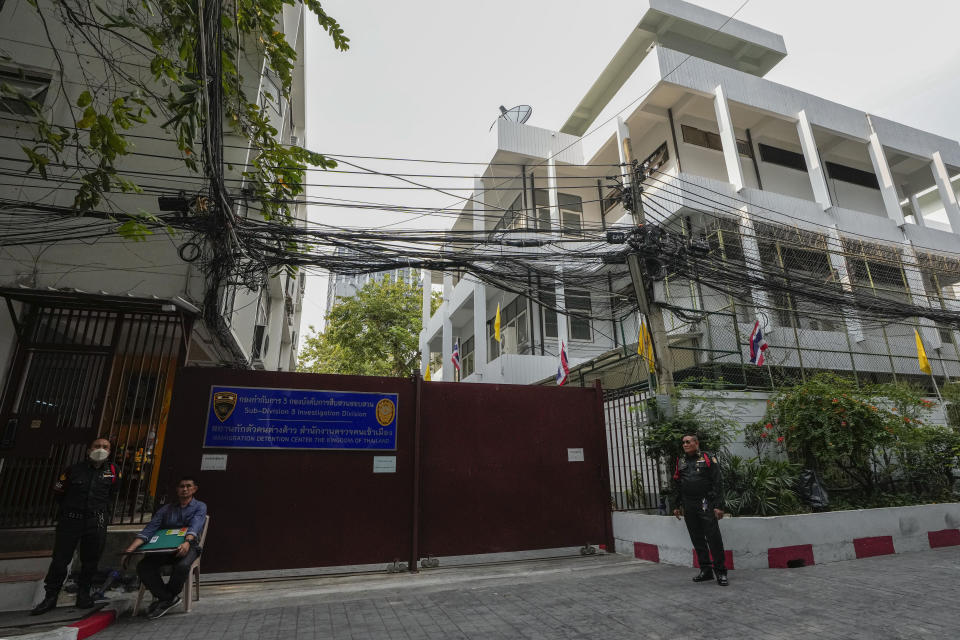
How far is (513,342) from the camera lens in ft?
56.4

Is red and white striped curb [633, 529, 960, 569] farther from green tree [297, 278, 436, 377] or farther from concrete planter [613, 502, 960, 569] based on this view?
green tree [297, 278, 436, 377]

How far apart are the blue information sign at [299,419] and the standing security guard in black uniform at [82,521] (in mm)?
1042

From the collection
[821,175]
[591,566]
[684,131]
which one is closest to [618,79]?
[684,131]

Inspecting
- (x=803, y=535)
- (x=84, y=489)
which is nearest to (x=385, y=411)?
(x=84, y=489)

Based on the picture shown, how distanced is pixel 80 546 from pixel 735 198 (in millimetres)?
13741

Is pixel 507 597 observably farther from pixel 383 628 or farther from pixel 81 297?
pixel 81 297

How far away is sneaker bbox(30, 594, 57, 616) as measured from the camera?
14.2ft

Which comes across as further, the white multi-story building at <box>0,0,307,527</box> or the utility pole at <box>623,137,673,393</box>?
the utility pole at <box>623,137,673,393</box>

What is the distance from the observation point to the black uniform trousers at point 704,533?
5129 mm

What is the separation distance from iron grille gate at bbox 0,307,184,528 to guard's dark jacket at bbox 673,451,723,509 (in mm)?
6521

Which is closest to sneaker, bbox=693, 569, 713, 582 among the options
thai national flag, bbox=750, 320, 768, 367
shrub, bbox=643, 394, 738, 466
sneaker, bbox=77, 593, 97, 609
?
shrub, bbox=643, 394, 738, 466

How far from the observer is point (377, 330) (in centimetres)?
2395

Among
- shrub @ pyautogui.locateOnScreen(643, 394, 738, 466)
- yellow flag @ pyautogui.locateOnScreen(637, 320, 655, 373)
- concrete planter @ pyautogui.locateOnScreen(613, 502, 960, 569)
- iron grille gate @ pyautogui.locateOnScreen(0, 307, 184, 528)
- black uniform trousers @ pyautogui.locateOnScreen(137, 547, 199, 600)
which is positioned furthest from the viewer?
yellow flag @ pyautogui.locateOnScreen(637, 320, 655, 373)

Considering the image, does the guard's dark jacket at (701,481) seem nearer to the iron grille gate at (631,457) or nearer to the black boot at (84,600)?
the iron grille gate at (631,457)
